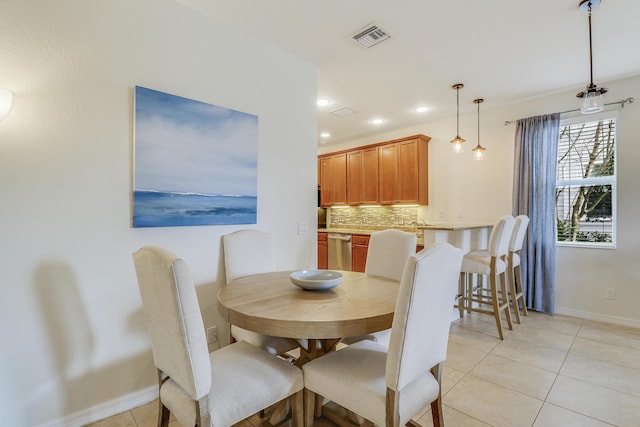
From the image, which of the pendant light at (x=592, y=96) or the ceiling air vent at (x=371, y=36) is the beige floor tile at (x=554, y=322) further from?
the ceiling air vent at (x=371, y=36)

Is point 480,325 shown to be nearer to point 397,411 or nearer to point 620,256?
point 620,256

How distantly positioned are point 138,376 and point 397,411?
1638mm

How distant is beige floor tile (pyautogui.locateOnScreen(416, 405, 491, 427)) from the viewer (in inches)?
67.9

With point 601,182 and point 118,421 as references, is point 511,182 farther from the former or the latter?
point 118,421

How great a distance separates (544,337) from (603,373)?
668 millimetres

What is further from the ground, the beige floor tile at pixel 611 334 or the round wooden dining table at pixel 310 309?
the round wooden dining table at pixel 310 309

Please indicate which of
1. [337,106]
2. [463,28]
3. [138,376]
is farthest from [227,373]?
[337,106]

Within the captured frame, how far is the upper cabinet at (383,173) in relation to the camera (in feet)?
15.2

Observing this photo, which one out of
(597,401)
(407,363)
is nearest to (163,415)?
(407,363)

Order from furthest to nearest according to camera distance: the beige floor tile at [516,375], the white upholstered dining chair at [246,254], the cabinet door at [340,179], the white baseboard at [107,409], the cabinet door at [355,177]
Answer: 1. the cabinet door at [340,179]
2. the cabinet door at [355,177]
3. the white upholstered dining chair at [246,254]
4. the beige floor tile at [516,375]
5. the white baseboard at [107,409]

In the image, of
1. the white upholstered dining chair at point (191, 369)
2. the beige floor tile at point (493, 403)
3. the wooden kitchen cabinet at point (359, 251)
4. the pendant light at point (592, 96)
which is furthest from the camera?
the wooden kitchen cabinet at point (359, 251)

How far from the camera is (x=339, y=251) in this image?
4898 mm

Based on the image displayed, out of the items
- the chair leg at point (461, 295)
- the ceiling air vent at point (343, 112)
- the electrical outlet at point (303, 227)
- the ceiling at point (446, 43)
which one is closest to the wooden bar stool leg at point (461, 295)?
the chair leg at point (461, 295)

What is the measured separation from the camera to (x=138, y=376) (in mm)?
1889
